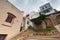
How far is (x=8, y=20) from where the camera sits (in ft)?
29.5

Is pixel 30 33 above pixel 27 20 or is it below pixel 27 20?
below

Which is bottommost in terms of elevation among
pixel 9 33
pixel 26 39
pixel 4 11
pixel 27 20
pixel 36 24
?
pixel 26 39

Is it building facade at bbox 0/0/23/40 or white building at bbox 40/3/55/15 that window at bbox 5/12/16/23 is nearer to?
building facade at bbox 0/0/23/40

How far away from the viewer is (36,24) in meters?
21.6

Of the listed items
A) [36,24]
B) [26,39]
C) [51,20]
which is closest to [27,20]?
[36,24]

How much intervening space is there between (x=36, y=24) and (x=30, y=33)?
1396cm

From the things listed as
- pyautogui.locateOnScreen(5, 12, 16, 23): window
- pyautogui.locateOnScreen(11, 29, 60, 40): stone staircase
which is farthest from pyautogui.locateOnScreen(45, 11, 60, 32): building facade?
pyautogui.locateOnScreen(11, 29, 60, 40): stone staircase

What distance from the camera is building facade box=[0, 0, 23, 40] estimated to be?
8.16 meters

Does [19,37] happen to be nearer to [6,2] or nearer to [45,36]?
[45,36]

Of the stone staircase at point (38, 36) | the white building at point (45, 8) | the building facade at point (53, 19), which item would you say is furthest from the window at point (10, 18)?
the white building at point (45, 8)

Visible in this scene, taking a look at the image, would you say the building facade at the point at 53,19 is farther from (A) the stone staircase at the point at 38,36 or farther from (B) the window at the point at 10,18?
(A) the stone staircase at the point at 38,36

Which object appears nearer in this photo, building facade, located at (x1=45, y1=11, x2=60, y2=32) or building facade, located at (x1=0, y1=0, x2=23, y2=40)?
building facade, located at (x1=0, y1=0, x2=23, y2=40)

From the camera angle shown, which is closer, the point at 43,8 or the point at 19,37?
the point at 19,37

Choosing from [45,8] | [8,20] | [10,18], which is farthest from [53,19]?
[8,20]
